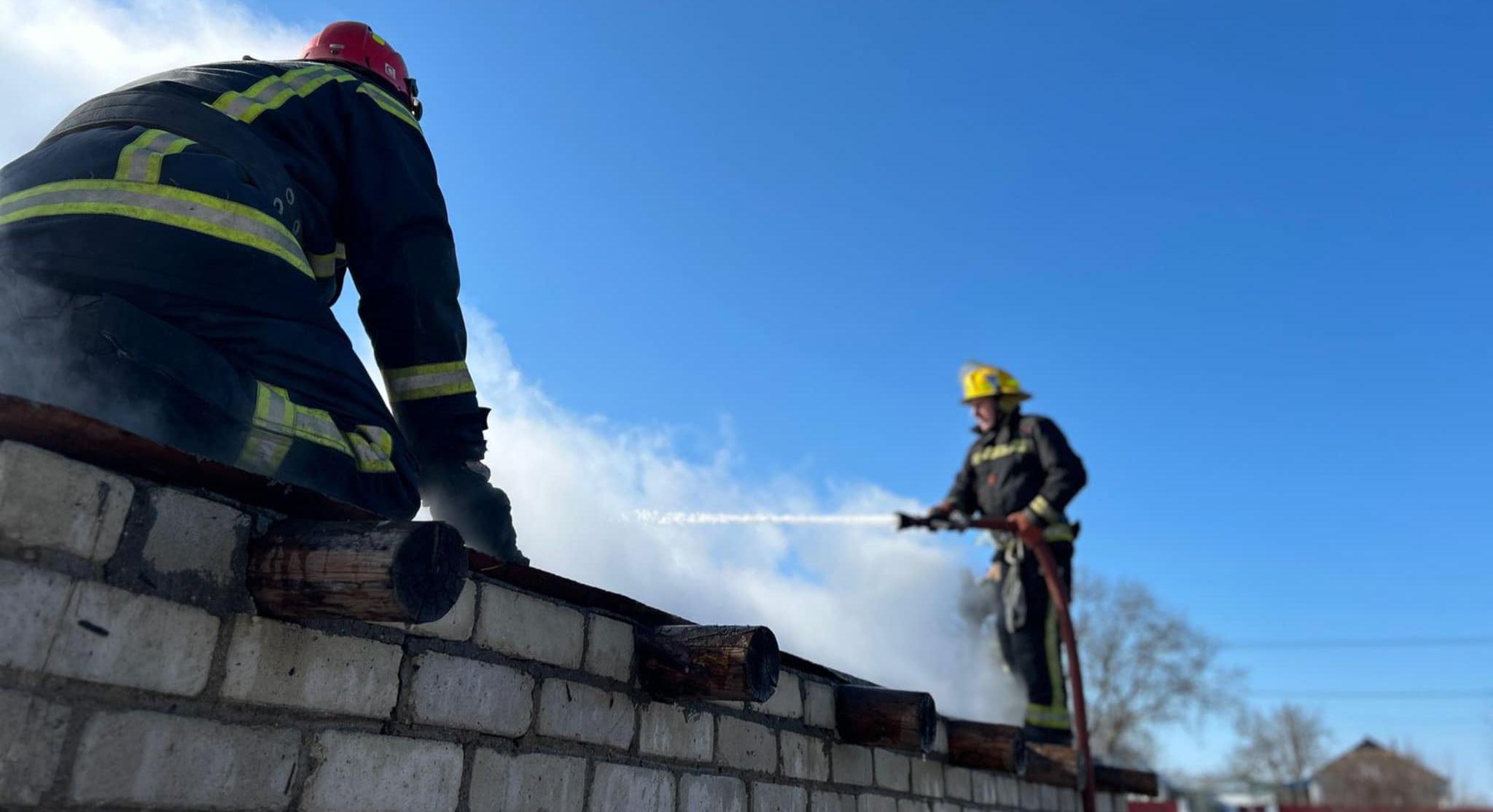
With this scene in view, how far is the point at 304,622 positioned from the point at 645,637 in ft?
3.83

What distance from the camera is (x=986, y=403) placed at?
7.94m

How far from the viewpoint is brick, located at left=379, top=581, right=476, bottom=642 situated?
2.21m

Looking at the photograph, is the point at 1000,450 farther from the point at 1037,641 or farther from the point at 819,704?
the point at 819,704

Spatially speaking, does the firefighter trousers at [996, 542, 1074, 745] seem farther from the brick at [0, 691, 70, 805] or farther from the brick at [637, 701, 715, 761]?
the brick at [0, 691, 70, 805]

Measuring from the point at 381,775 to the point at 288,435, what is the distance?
2.54 feet

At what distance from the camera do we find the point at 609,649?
2.83 m

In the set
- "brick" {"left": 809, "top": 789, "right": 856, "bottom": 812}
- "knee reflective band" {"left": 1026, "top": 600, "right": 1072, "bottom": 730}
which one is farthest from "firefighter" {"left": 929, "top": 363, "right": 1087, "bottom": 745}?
"brick" {"left": 809, "top": 789, "right": 856, "bottom": 812}

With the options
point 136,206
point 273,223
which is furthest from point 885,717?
point 136,206

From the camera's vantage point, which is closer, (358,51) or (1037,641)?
(358,51)

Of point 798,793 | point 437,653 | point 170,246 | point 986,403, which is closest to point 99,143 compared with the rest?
point 170,246

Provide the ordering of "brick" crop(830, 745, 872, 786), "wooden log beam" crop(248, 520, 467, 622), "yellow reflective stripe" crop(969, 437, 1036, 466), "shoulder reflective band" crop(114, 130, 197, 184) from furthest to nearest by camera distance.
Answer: "yellow reflective stripe" crop(969, 437, 1036, 466) → "brick" crop(830, 745, 872, 786) → "shoulder reflective band" crop(114, 130, 197, 184) → "wooden log beam" crop(248, 520, 467, 622)

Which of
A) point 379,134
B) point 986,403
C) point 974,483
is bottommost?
point 379,134

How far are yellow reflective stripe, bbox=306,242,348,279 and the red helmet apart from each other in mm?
775

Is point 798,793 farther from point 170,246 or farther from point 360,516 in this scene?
point 170,246
